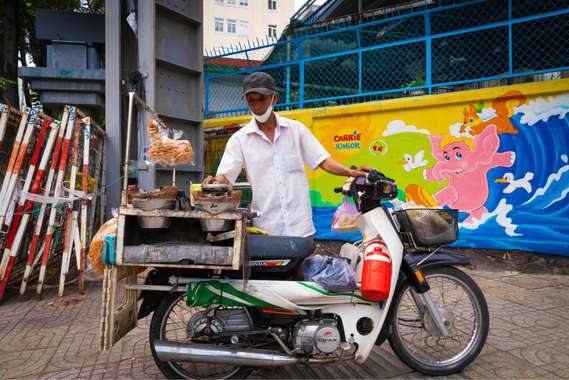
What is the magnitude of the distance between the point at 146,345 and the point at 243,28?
36.8 meters

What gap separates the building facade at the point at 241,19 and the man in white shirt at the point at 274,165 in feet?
114

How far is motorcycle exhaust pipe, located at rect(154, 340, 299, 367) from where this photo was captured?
8.11 feet

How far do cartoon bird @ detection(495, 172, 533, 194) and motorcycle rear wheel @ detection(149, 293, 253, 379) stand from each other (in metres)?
4.54

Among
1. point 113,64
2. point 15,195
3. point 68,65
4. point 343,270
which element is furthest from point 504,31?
point 68,65

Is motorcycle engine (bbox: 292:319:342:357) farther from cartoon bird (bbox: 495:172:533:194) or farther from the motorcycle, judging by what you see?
cartoon bird (bbox: 495:172:533:194)

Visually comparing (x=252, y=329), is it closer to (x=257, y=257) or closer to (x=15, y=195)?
(x=257, y=257)

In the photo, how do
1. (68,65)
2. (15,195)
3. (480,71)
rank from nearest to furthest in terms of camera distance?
(15,195) < (480,71) < (68,65)

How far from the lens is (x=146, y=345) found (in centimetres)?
342

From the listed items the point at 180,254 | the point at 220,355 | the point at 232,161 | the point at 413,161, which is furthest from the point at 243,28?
the point at 220,355

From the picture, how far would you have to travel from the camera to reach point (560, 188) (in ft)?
17.5

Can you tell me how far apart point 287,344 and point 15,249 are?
3485 mm

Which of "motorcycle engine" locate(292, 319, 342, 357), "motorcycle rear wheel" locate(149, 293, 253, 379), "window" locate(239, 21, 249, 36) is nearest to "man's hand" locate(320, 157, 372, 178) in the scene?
"motorcycle engine" locate(292, 319, 342, 357)

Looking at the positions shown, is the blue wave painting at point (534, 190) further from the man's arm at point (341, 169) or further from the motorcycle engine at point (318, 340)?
the motorcycle engine at point (318, 340)

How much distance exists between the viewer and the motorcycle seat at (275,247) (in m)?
2.55
